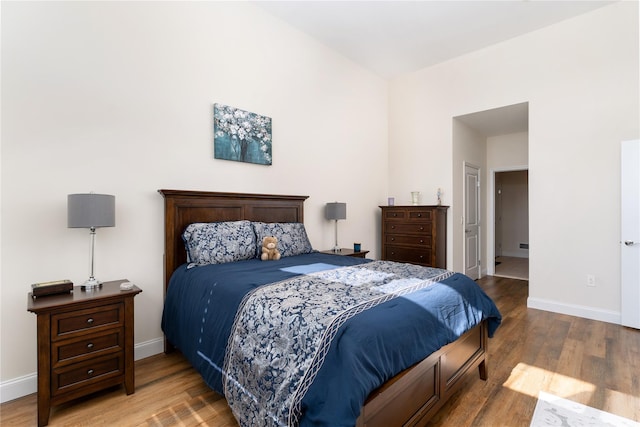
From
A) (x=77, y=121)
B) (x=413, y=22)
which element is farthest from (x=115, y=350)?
(x=413, y=22)

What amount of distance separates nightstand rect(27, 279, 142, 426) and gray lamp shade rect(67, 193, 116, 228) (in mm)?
468

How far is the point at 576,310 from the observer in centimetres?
363

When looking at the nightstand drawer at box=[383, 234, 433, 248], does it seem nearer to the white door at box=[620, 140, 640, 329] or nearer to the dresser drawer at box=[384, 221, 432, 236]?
the dresser drawer at box=[384, 221, 432, 236]

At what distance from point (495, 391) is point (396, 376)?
1.21 m

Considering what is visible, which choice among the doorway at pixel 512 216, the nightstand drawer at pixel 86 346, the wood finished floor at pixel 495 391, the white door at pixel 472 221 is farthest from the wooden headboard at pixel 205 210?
the doorway at pixel 512 216

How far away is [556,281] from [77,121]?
209 inches

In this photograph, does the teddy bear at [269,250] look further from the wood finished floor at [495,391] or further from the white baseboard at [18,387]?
the white baseboard at [18,387]

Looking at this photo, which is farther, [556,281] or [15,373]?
[556,281]

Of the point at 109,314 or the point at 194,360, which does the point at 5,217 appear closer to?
the point at 109,314

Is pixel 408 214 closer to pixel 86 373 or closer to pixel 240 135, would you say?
pixel 240 135

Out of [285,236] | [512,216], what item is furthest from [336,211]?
[512,216]

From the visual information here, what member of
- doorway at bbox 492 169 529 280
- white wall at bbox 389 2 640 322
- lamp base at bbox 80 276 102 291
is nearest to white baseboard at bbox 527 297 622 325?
white wall at bbox 389 2 640 322

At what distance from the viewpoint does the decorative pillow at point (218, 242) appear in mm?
2600

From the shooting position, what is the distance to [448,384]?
5.97 ft
